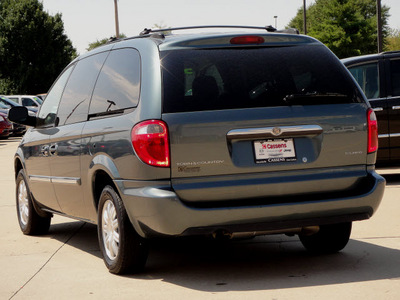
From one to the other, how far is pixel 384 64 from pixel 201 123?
23.1 feet

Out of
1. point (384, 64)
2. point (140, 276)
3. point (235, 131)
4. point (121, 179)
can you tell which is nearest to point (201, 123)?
point (235, 131)

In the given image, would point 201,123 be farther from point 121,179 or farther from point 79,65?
point 79,65

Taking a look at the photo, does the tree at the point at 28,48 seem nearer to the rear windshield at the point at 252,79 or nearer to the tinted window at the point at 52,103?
the tinted window at the point at 52,103

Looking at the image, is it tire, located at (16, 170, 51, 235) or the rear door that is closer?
the rear door

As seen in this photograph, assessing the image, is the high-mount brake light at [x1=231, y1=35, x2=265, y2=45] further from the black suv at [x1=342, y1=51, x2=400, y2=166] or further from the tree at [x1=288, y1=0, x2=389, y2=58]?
the tree at [x1=288, y1=0, x2=389, y2=58]

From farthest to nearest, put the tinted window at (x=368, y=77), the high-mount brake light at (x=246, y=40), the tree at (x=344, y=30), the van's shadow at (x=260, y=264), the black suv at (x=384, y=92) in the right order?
1. the tree at (x=344, y=30)
2. the tinted window at (x=368, y=77)
3. the black suv at (x=384, y=92)
4. the high-mount brake light at (x=246, y=40)
5. the van's shadow at (x=260, y=264)

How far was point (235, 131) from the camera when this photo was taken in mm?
5535

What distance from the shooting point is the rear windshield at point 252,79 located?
5578 millimetres

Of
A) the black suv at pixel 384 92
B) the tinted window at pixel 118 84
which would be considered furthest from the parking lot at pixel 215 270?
the black suv at pixel 384 92

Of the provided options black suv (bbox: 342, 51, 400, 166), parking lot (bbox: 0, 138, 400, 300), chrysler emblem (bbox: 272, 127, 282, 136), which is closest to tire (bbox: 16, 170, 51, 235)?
parking lot (bbox: 0, 138, 400, 300)

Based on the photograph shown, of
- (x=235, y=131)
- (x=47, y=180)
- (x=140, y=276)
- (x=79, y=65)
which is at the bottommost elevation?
(x=140, y=276)

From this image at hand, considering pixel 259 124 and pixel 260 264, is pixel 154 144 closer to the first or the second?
pixel 259 124

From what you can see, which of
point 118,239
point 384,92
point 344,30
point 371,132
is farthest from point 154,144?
point 344,30

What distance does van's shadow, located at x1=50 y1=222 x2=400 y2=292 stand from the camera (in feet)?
18.8
